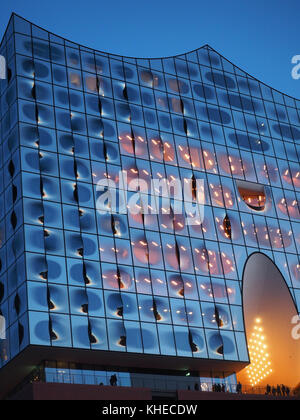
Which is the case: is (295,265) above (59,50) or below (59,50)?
below

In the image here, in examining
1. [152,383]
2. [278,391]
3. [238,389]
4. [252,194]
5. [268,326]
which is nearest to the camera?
[152,383]

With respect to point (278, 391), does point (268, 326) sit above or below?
above

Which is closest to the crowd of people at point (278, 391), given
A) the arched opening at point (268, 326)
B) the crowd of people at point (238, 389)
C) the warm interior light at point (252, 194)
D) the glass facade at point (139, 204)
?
the crowd of people at point (238, 389)

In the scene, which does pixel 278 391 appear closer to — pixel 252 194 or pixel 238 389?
pixel 238 389

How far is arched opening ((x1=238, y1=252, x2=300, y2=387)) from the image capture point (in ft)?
144

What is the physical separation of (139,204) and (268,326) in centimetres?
1051

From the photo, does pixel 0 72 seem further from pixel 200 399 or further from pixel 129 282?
pixel 200 399

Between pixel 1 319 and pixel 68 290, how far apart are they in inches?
136

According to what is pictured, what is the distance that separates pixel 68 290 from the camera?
36.9 m

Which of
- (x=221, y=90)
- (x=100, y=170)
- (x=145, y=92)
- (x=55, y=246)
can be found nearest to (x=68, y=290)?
(x=55, y=246)

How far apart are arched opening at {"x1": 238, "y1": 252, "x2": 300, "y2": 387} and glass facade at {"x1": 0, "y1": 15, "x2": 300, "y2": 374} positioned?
80 centimetres

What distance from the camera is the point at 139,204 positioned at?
41.3 metres

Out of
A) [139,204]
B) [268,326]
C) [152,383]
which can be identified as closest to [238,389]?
[152,383]

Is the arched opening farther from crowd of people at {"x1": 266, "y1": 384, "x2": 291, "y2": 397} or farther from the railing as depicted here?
the railing
